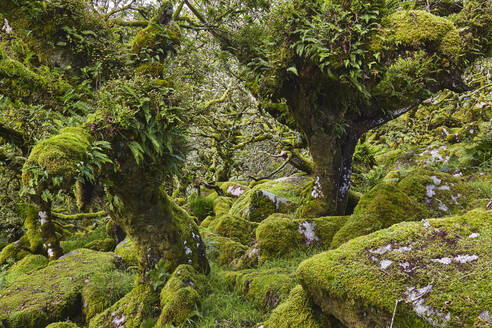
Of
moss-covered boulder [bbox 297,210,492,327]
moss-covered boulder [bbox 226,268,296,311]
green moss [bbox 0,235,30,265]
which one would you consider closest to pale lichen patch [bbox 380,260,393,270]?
moss-covered boulder [bbox 297,210,492,327]

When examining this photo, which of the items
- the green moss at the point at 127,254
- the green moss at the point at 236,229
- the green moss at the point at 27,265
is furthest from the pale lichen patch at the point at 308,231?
the green moss at the point at 27,265

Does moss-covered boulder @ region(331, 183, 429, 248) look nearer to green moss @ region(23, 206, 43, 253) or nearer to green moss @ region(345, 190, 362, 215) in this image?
green moss @ region(345, 190, 362, 215)

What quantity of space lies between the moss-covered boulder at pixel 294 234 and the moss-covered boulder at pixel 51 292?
389 centimetres

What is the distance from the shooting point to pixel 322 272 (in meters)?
3.02

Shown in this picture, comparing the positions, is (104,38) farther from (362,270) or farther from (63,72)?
(362,270)

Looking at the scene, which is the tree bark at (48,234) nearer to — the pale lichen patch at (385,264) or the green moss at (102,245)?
the green moss at (102,245)

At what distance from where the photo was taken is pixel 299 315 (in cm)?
325

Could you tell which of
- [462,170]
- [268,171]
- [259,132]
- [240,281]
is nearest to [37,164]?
[240,281]

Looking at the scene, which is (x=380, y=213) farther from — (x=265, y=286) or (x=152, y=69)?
(x=152, y=69)

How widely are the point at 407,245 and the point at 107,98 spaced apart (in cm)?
450

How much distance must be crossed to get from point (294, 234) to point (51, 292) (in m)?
5.50

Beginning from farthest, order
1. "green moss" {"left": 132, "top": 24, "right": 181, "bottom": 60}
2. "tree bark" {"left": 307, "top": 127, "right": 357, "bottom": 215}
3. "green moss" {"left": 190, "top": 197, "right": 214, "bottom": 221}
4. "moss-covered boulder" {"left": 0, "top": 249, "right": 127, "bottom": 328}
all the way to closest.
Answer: "green moss" {"left": 190, "top": 197, "right": 214, "bottom": 221} → "tree bark" {"left": 307, "top": 127, "right": 357, "bottom": 215} → "green moss" {"left": 132, "top": 24, "right": 181, "bottom": 60} → "moss-covered boulder" {"left": 0, "top": 249, "right": 127, "bottom": 328}

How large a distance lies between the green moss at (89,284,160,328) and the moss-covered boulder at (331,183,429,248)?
11.3 feet

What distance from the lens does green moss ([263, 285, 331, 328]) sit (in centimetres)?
309
